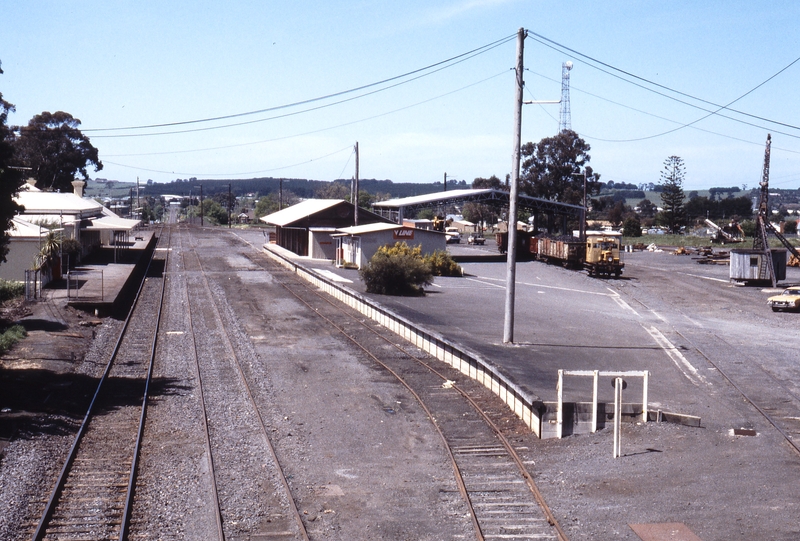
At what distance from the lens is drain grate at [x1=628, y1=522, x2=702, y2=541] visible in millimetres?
8141

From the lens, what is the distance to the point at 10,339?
19734 millimetres

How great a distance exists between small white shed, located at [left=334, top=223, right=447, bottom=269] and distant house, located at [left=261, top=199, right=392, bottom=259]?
5.55 meters

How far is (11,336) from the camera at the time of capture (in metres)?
20.1

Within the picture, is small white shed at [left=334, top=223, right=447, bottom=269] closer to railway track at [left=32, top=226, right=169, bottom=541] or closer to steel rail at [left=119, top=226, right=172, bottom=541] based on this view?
steel rail at [left=119, top=226, right=172, bottom=541]

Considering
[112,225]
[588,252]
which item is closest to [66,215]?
[112,225]

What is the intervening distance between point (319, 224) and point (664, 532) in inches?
2122

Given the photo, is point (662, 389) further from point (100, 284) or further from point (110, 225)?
point (110, 225)

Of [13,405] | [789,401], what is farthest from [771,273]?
[13,405]

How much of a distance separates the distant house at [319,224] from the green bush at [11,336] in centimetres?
3464

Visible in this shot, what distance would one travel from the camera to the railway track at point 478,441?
9.07 meters

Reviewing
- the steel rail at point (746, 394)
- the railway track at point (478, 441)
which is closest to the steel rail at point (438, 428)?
the railway track at point (478, 441)

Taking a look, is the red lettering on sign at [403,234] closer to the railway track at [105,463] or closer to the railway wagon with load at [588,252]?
the railway wagon with load at [588,252]

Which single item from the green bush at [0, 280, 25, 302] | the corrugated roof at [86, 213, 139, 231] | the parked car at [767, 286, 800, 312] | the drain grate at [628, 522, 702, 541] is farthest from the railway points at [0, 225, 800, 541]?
the corrugated roof at [86, 213, 139, 231]

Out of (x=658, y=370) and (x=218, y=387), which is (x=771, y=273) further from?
(x=218, y=387)
